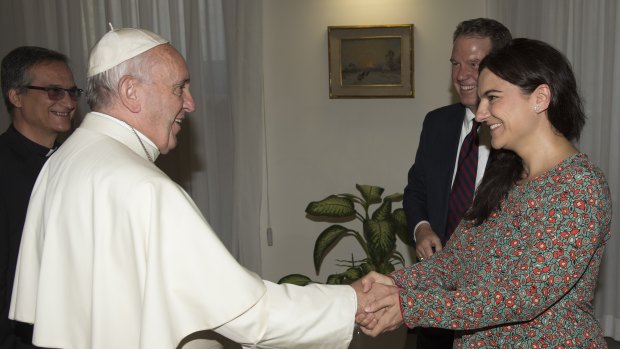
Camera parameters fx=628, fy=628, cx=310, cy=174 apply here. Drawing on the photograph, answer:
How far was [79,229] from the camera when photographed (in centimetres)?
180

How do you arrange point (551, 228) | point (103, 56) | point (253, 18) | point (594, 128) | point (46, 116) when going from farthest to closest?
1. point (253, 18)
2. point (594, 128)
3. point (46, 116)
4. point (103, 56)
5. point (551, 228)

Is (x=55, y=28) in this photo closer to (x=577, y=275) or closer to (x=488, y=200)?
(x=488, y=200)

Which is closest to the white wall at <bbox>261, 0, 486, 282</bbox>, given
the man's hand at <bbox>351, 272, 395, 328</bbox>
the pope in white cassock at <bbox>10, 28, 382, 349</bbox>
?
the man's hand at <bbox>351, 272, 395, 328</bbox>

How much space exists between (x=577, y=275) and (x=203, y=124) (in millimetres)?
3124

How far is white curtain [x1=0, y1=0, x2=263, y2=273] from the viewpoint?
4.33m

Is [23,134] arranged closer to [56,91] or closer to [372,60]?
[56,91]

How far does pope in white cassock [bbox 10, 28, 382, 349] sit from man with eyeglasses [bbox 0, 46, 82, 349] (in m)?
0.62

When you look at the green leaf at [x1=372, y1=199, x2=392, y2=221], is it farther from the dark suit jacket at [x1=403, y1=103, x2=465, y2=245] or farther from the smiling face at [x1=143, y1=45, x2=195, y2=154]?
the smiling face at [x1=143, y1=45, x2=195, y2=154]

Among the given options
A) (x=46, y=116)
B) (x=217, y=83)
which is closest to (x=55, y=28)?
(x=217, y=83)

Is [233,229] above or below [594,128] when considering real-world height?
below

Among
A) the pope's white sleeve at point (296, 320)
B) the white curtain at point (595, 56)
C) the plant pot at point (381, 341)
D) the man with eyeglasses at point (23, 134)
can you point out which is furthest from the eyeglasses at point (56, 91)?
the white curtain at point (595, 56)

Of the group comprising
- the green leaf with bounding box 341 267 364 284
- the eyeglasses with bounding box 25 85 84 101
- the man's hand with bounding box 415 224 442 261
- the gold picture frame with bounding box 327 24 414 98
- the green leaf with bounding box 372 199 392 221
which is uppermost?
the gold picture frame with bounding box 327 24 414 98

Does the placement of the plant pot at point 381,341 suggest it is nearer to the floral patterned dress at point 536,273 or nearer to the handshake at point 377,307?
the handshake at point 377,307

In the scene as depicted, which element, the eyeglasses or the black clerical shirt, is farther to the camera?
the eyeglasses
